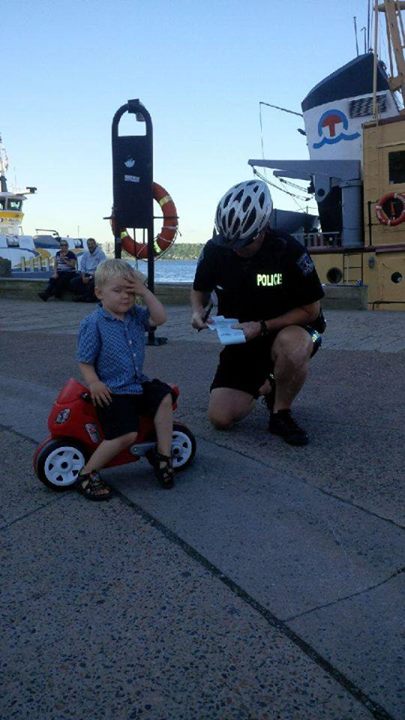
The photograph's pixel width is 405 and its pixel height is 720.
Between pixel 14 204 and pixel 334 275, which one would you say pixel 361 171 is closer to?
pixel 334 275

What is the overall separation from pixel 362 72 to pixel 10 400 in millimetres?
14583

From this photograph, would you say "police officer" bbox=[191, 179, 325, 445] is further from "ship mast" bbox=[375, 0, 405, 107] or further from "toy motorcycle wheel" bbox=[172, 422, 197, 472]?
"ship mast" bbox=[375, 0, 405, 107]

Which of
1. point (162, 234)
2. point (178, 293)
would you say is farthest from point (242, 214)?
point (178, 293)

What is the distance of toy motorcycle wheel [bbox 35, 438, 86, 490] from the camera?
328 cm

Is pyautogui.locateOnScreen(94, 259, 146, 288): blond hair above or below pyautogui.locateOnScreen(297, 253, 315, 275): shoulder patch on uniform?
below

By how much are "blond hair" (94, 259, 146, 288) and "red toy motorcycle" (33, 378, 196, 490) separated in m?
0.52

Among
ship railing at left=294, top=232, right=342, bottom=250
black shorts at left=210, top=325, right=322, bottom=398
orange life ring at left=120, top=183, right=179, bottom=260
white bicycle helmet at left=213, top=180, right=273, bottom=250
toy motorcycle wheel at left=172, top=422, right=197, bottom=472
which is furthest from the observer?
ship railing at left=294, top=232, right=342, bottom=250

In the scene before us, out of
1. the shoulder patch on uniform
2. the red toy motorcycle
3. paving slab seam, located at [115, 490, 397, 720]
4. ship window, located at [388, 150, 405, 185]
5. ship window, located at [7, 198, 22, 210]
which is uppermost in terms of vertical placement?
ship window, located at [7, 198, 22, 210]

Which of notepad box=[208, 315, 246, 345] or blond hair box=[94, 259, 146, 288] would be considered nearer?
blond hair box=[94, 259, 146, 288]

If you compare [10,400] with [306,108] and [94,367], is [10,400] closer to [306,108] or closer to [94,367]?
[94,367]

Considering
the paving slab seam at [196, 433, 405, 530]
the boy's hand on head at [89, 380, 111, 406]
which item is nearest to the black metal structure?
the paving slab seam at [196, 433, 405, 530]

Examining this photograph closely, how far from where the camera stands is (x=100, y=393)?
3.25 m

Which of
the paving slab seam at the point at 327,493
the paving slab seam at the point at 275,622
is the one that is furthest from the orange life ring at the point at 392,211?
the paving slab seam at the point at 275,622

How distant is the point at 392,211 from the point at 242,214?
10509 millimetres
